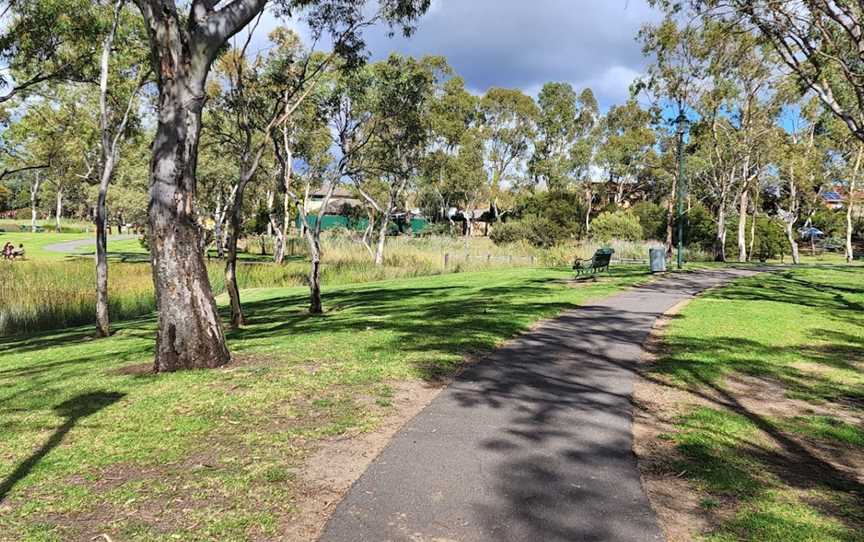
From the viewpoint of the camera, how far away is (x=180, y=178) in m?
6.62

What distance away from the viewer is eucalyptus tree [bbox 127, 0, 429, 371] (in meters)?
6.54

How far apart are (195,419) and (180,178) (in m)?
2.96

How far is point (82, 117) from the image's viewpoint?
16750mm

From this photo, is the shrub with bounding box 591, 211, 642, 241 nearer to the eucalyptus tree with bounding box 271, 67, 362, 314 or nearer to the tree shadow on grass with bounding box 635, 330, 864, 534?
the eucalyptus tree with bounding box 271, 67, 362, 314

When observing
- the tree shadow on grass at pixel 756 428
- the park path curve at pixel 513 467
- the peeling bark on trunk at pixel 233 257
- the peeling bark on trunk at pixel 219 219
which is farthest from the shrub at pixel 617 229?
the park path curve at pixel 513 467

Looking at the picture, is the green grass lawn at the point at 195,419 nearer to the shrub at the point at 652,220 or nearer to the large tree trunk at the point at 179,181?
the large tree trunk at the point at 179,181

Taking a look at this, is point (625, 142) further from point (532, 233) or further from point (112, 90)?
point (112, 90)

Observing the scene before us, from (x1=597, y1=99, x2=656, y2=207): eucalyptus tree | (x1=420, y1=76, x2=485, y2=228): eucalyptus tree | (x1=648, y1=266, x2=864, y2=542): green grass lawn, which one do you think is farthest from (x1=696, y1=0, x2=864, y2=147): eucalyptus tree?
(x1=597, y1=99, x2=656, y2=207): eucalyptus tree

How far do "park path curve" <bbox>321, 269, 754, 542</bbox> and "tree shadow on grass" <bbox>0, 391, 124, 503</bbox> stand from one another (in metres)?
2.39

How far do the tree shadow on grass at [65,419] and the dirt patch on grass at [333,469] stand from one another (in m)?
1.95

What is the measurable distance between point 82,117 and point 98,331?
797 cm

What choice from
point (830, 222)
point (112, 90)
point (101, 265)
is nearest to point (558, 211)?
point (830, 222)

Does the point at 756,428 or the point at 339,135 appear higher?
the point at 339,135

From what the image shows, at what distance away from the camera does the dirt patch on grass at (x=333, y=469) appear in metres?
3.33
